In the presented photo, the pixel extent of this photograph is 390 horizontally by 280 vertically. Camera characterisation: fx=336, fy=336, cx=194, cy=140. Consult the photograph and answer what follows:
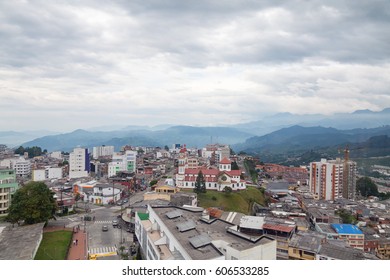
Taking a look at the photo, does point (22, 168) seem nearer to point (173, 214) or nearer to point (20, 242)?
point (20, 242)

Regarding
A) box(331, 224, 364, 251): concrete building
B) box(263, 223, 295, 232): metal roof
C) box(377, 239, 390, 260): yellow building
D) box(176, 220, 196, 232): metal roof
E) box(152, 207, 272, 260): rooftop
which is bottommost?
box(377, 239, 390, 260): yellow building

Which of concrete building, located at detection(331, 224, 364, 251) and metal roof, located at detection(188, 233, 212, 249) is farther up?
metal roof, located at detection(188, 233, 212, 249)

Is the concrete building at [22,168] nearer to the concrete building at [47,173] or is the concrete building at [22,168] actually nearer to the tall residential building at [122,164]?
the concrete building at [47,173]

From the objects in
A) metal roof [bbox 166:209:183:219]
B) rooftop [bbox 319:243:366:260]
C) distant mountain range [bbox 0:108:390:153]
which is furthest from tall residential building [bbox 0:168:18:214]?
distant mountain range [bbox 0:108:390:153]

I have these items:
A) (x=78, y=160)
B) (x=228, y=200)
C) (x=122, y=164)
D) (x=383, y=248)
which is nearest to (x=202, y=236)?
(x=228, y=200)

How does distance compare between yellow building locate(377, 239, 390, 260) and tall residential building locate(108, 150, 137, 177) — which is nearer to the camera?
yellow building locate(377, 239, 390, 260)

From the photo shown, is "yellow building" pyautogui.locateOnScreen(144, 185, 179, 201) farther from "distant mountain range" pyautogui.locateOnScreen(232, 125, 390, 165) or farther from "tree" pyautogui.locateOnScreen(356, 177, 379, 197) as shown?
"distant mountain range" pyautogui.locateOnScreen(232, 125, 390, 165)

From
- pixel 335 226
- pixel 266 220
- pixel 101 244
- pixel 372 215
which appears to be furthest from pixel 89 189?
pixel 372 215
